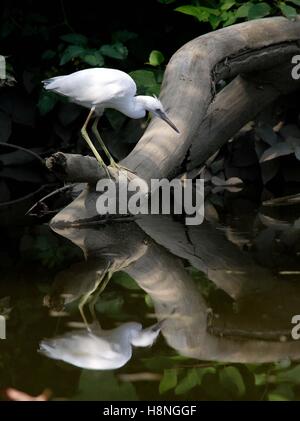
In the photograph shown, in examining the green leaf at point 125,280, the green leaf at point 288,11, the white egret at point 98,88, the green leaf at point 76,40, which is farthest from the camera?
the green leaf at point 76,40

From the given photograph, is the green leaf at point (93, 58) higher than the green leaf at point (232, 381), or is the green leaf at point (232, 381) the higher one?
the green leaf at point (232, 381)

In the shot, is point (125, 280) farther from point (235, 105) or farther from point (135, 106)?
point (235, 105)

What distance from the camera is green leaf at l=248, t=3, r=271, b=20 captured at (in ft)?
17.6

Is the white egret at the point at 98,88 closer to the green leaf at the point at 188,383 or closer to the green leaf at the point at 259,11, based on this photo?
the green leaf at the point at 259,11

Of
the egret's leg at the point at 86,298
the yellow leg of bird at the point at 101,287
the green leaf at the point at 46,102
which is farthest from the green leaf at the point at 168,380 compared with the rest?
the green leaf at the point at 46,102

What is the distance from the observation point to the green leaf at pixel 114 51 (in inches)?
237

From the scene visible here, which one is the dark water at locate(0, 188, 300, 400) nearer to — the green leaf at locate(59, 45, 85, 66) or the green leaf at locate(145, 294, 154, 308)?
the green leaf at locate(145, 294, 154, 308)

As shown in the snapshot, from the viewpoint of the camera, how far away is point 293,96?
5.95 meters

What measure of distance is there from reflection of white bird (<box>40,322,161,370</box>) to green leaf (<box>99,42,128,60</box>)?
137 inches

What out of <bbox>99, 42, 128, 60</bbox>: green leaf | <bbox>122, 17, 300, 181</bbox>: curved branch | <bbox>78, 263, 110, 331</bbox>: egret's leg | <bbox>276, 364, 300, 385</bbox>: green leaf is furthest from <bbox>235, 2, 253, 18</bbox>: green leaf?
<bbox>276, 364, 300, 385</bbox>: green leaf

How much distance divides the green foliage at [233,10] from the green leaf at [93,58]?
69cm
